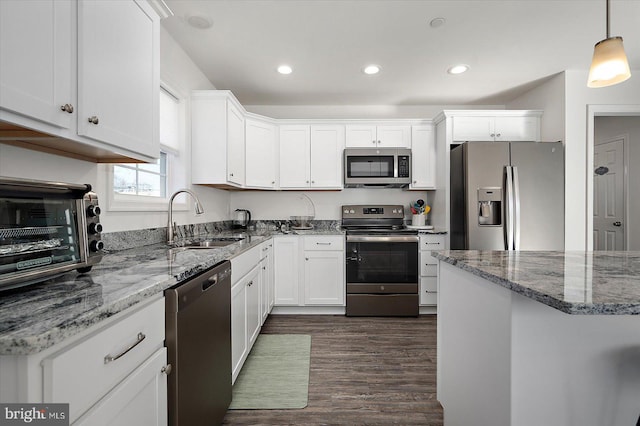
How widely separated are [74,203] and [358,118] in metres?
3.52

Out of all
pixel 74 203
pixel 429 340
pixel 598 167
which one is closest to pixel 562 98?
pixel 598 167

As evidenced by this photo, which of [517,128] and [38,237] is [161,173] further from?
[517,128]

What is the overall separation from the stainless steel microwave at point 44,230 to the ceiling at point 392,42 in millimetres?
1721

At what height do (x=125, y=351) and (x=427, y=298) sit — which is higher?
(x=125, y=351)

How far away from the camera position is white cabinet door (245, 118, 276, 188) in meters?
3.40

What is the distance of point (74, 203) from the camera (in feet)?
3.24

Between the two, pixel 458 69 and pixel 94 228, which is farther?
pixel 458 69

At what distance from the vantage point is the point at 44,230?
34.6 inches

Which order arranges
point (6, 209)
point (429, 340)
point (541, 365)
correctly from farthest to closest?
point (429, 340) < point (541, 365) < point (6, 209)

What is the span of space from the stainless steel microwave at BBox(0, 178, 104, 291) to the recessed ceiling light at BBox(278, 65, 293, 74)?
2359 millimetres

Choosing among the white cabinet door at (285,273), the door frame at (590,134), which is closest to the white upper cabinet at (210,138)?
the white cabinet door at (285,273)

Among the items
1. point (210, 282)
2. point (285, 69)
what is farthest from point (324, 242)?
point (210, 282)

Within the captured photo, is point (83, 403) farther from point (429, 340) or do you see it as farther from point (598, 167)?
point (598, 167)

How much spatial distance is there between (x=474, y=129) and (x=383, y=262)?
5.90 ft
